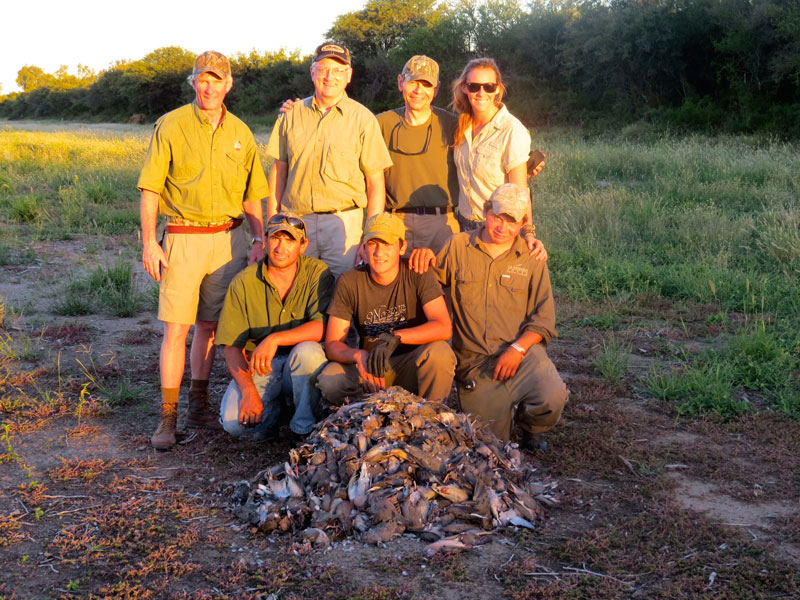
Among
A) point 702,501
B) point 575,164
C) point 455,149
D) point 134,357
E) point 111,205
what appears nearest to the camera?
point 702,501

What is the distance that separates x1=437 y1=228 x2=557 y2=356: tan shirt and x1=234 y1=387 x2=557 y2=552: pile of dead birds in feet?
2.18

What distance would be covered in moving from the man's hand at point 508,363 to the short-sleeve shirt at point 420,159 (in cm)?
116

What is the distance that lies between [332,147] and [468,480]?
215 cm

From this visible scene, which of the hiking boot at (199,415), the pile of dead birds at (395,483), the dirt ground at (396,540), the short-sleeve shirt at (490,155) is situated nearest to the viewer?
the dirt ground at (396,540)

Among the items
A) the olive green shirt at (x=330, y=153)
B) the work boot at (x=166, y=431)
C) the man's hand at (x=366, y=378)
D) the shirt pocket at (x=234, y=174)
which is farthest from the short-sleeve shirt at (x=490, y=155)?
the work boot at (x=166, y=431)

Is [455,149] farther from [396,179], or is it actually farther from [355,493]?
[355,493]

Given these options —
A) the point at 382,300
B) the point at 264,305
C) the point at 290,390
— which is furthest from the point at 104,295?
the point at 382,300

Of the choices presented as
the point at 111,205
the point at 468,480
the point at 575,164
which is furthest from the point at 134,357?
the point at 575,164

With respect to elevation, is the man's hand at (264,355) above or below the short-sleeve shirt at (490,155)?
below

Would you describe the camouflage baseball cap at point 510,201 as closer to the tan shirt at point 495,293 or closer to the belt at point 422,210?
the tan shirt at point 495,293

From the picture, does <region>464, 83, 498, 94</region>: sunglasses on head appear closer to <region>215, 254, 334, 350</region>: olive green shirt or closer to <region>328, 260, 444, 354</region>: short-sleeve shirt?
<region>328, 260, 444, 354</region>: short-sleeve shirt

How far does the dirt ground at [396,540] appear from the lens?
2.99m

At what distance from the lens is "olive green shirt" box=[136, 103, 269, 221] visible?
4.36 m

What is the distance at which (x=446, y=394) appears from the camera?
13.8 feet
